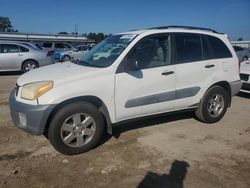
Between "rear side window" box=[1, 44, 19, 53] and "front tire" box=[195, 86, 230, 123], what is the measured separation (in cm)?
1051

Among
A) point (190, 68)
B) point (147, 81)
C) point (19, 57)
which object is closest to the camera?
point (147, 81)

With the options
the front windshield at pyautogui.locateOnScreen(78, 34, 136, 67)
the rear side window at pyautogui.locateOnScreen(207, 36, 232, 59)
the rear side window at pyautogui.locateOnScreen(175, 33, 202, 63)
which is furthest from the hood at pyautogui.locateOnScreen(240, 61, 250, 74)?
the front windshield at pyautogui.locateOnScreen(78, 34, 136, 67)

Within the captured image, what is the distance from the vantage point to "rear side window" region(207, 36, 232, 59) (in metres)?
5.84

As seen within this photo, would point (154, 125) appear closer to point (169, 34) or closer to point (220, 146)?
point (220, 146)

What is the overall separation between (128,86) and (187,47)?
1523 mm

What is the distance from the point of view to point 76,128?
4.43 m

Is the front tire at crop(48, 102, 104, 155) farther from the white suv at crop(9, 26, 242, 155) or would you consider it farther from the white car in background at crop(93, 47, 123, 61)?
the white car in background at crop(93, 47, 123, 61)

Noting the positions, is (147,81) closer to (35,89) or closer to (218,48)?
(35,89)

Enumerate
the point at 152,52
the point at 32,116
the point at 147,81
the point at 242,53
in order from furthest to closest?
1. the point at 242,53
2. the point at 152,52
3. the point at 147,81
4. the point at 32,116

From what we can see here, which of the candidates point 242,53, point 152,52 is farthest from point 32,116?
point 242,53

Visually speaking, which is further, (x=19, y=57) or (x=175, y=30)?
(x=19, y=57)

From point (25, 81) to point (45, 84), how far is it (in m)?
0.51

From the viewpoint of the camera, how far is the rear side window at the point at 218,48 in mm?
5844

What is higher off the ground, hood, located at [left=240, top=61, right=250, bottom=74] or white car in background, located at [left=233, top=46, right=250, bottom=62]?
white car in background, located at [left=233, top=46, right=250, bottom=62]
